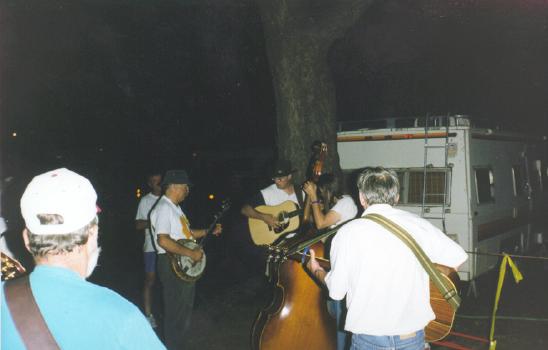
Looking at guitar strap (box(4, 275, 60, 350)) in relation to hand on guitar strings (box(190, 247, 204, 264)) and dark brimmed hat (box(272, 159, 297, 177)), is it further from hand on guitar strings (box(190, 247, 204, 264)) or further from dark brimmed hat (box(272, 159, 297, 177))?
dark brimmed hat (box(272, 159, 297, 177))

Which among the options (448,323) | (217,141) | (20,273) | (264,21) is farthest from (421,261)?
(217,141)

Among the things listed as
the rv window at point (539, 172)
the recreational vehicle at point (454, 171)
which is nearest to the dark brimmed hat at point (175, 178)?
the recreational vehicle at point (454, 171)

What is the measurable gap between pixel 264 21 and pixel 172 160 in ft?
55.9

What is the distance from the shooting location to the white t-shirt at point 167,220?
4.38 metres

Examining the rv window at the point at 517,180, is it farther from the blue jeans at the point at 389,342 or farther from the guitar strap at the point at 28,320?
the guitar strap at the point at 28,320

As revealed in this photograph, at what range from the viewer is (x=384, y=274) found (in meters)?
2.67

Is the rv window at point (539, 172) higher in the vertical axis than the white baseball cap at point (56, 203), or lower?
lower

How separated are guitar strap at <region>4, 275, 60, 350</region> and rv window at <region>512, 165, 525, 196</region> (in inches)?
367

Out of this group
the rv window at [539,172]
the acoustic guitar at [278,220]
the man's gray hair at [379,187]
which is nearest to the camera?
the man's gray hair at [379,187]

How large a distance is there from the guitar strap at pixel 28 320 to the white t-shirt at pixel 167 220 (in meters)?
2.88

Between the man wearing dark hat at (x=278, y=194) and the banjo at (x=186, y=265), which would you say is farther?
the man wearing dark hat at (x=278, y=194)

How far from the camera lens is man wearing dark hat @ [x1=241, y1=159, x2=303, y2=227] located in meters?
5.88

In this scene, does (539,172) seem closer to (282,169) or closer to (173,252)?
(282,169)

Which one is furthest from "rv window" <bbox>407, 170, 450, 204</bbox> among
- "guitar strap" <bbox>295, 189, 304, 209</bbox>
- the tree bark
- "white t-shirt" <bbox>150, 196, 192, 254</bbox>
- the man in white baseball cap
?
the man in white baseball cap
